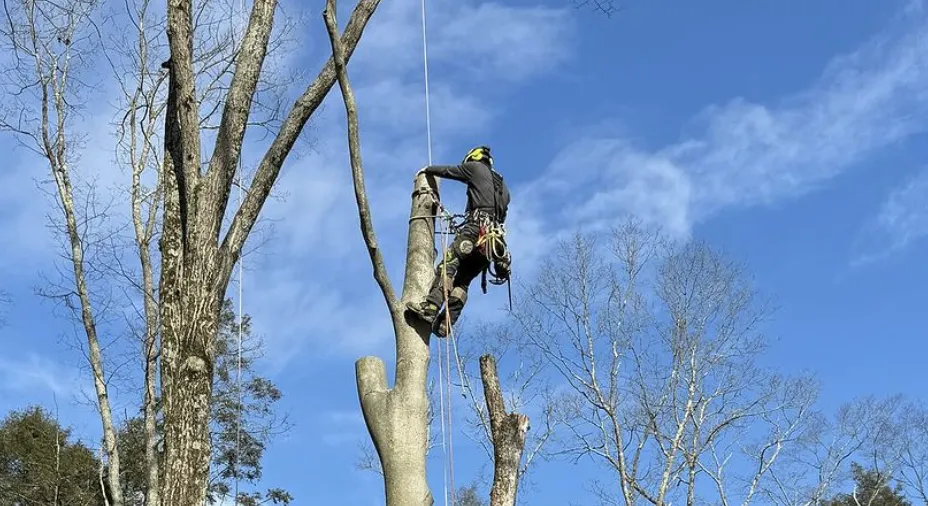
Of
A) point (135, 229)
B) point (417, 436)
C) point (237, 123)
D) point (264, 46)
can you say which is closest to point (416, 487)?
point (417, 436)

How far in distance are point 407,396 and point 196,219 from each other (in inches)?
62.1

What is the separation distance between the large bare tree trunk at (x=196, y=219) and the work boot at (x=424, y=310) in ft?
3.60

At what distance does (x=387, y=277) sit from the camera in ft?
16.6

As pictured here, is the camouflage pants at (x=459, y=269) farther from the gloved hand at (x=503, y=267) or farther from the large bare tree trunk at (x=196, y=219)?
the large bare tree trunk at (x=196, y=219)

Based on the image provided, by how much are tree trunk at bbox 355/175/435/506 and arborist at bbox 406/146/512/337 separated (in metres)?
0.22

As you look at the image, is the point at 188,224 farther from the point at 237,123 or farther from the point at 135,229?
the point at 135,229

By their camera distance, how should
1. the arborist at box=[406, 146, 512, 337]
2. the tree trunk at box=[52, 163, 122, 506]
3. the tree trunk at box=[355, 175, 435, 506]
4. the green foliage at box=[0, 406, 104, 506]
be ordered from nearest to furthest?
the tree trunk at box=[355, 175, 435, 506]
the arborist at box=[406, 146, 512, 337]
the tree trunk at box=[52, 163, 122, 506]
the green foliage at box=[0, 406, 104, 506]

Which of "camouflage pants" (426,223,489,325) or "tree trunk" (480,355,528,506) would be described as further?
"tree trunk" (480,355,528,506)

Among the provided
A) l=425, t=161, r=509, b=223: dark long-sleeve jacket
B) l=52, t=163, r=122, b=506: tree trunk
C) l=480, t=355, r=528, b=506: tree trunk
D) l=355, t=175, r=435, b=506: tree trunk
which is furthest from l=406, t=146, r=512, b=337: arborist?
l=52, t=163, r=122, b=506: tree trunk

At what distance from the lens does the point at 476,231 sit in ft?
19.0

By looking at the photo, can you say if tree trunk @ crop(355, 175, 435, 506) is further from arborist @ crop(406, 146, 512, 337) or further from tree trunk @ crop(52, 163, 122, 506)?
tree trunk @ crop(52, 163, 122, 506)

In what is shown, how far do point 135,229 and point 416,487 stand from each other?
8.72 m

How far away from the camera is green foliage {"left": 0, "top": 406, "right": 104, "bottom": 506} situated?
1844cm

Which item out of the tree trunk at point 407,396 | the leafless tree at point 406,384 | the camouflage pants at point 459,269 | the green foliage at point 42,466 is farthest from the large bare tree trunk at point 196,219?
the green foliage at point 42,466
